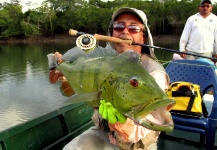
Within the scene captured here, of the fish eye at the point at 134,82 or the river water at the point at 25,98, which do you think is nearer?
the fish eye at the point at 134,82

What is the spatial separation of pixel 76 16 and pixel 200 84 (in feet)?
232

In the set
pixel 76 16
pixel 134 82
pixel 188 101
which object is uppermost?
pixel 76 16

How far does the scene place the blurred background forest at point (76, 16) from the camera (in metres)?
61.6

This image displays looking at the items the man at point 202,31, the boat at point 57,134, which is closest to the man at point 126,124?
the boat at point 57,134

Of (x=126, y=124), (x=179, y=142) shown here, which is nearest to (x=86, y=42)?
(x=126, y=124)

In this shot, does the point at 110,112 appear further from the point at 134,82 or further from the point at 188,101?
the point at 188,101

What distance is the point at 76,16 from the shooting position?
2872 inches

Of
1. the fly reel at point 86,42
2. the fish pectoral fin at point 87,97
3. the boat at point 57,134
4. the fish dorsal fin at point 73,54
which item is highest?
the fly reel at point 86,42

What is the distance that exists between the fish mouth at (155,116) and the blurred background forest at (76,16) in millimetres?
59398

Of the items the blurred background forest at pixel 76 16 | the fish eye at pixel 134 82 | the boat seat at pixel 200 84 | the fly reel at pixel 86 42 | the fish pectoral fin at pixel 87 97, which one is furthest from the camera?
the blurred background forest at pixel 76 16

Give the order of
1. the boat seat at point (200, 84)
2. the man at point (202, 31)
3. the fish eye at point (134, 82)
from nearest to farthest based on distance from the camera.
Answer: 1. the fish eye at point (134, 82)
2. the boat seat at point (200, 84)
3. the man at point (202, 31)

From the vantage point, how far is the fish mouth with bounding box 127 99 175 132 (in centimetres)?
172

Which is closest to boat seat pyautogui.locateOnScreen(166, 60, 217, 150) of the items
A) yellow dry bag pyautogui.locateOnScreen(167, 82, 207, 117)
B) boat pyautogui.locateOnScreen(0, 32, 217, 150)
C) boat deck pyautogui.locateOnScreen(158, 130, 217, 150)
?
yellow dry bag pyautogui.locateOnScreen(167, 82, 207, 117)

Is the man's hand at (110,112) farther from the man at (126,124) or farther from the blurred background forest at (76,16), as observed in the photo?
the blurred background forest at (76,16)
